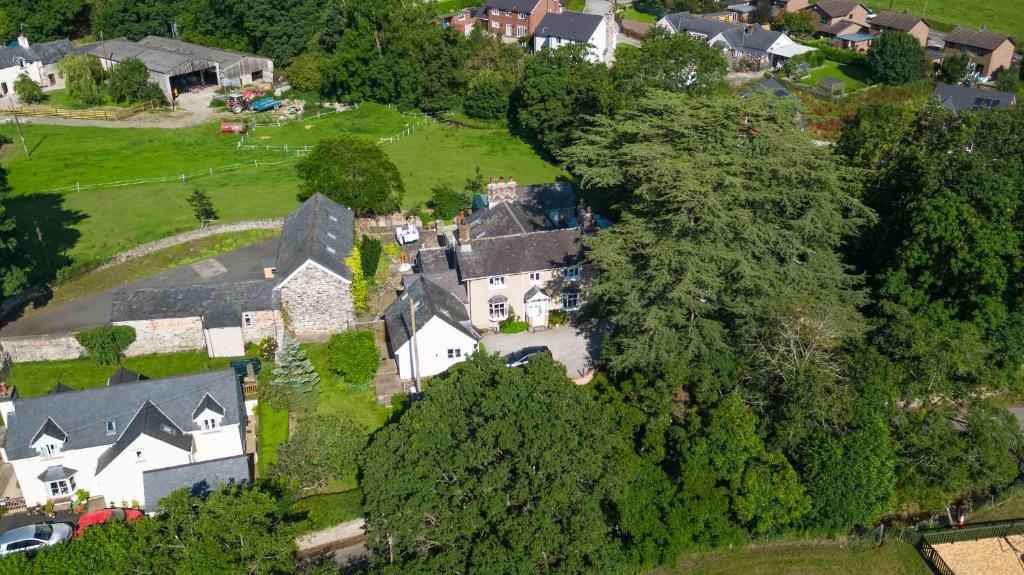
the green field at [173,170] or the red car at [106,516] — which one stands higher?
the green field at [173,170]

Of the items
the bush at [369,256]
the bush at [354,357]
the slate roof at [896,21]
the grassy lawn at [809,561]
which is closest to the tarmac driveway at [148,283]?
the bush at [369,256]

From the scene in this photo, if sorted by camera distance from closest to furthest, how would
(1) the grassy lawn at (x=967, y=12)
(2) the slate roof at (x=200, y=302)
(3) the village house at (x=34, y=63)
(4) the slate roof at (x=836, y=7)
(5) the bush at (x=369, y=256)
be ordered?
1. (2) the slate roof at (x=200, y=302)
2. (5) the bush at (x=369, y=256)
3. (3) the village house at (x=34, y=63)
4. (4) the slate roof at (x=836, y=7)
5. (1) the grassy lawn at (x=967, y=12)

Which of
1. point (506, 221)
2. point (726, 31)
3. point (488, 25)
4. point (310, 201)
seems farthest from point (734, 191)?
point (488, 25)

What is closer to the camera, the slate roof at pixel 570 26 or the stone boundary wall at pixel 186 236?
the stone boundary wall at pixel 186 236

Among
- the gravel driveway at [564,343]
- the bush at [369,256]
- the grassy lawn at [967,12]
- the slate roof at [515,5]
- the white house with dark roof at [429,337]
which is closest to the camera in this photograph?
the white house with dark roof at [429,337]

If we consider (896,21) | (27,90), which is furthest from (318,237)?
(896,21)

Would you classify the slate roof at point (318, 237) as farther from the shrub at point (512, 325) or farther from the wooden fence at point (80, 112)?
the wooden fence at point (80, 112)

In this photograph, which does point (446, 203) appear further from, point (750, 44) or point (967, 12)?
point (967, 12)
